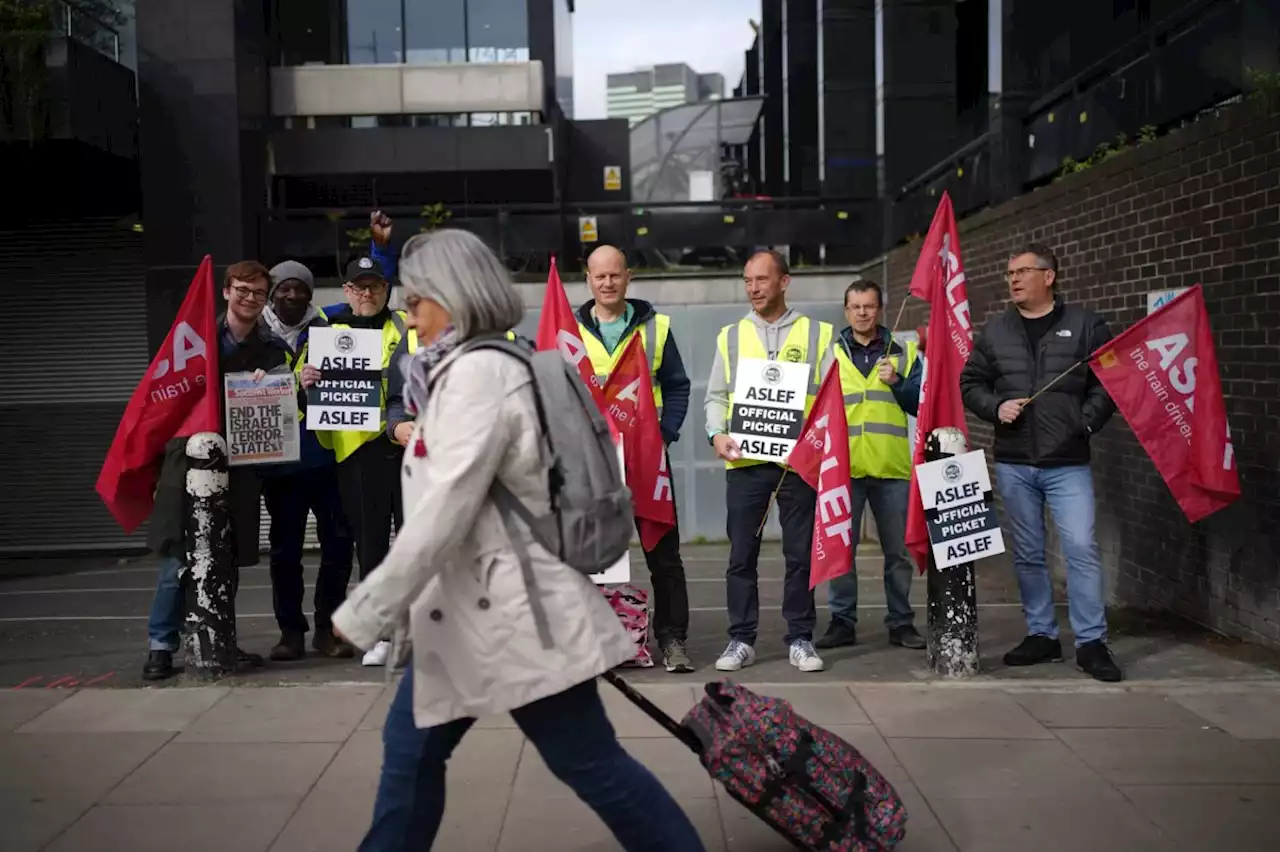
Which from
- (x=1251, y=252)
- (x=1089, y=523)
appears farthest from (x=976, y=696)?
(x=1251, y=252)

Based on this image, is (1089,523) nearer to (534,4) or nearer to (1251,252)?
(1251,252)

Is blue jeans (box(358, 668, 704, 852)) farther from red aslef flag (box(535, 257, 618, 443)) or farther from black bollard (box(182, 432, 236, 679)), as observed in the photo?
black bollard (box(182, 432, 236, 679))

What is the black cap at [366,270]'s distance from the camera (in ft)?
23.0

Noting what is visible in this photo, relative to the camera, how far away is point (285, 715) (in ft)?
19.6

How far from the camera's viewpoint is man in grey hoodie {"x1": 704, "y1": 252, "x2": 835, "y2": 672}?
6.75 metres

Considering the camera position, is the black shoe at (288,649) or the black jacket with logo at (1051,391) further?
the black shoe at (288,649)

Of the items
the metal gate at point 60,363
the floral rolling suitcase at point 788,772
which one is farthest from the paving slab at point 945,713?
the metal gate at point 60,363

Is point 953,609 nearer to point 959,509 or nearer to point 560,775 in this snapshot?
point 959,509

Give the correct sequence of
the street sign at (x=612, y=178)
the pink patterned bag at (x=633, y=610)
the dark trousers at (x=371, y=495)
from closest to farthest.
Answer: the pink patterned bag at (x=633, y=610)
the dark trousers at (x=371, y=495)
the street sign at (x=612, y=178)

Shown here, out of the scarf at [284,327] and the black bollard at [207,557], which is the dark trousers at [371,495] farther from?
the scarf at [284,327]

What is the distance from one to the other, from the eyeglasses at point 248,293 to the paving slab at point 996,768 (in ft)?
12.6

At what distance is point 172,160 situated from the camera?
1304cm

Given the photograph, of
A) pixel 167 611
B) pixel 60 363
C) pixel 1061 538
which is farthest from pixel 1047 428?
pixel 60 363

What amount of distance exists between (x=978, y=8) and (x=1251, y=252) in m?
10.3
